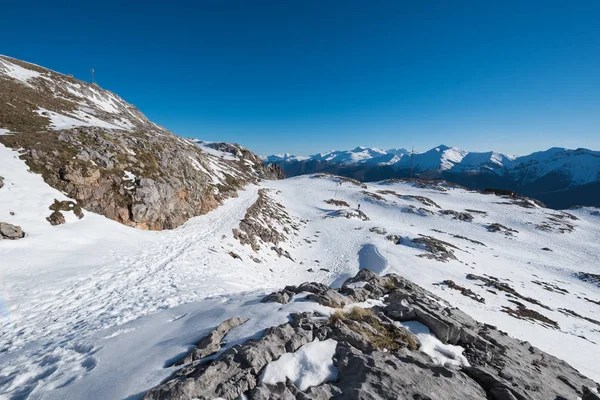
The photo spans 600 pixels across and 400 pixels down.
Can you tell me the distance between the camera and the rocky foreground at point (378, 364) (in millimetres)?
5715

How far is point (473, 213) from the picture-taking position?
232 feet

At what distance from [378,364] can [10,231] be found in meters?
21.9

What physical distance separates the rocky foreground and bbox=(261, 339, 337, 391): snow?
0.14 m

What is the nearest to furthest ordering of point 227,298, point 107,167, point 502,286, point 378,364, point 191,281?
point 378,364 → point 227,298 → point 191,281 → point 107,167 → point 502,286

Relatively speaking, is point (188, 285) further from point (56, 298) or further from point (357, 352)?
point (357, 352)

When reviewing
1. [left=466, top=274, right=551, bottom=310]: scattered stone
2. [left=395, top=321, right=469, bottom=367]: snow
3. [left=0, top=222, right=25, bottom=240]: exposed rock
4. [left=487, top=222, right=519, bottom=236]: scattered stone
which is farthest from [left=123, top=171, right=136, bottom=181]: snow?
[left=487, top=222, right=519, bottom=236]: scattered stone

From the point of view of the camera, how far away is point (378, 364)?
263 inches

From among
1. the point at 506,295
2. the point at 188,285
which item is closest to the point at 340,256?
the point at 506,295

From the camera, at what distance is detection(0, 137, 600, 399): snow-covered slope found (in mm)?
7537

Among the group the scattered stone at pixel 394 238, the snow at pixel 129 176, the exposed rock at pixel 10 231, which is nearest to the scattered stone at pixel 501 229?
the scattered stone at pixel 394 238

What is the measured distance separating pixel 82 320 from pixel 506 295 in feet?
Answer: 113

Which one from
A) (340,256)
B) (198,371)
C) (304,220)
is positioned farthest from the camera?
(304,220)

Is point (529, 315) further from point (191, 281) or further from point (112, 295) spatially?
point (112, 295)

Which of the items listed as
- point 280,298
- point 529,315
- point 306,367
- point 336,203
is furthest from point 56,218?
point 336,203
